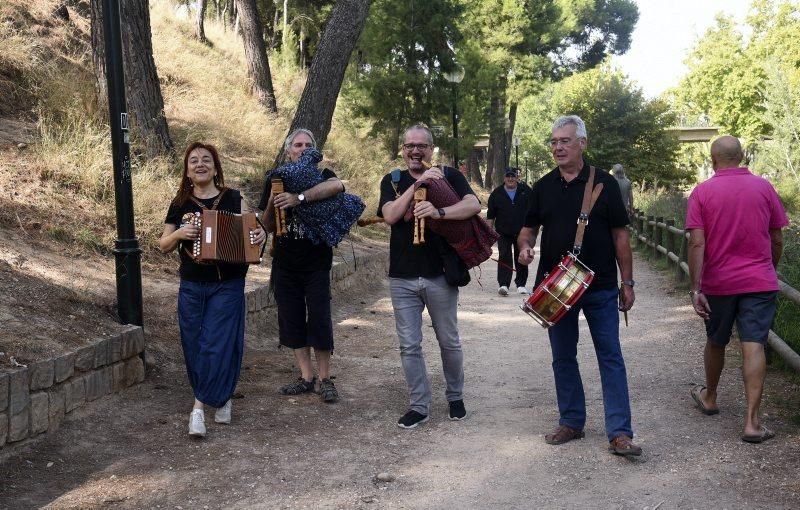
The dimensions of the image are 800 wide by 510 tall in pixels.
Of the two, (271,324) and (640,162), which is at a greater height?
(640,162)

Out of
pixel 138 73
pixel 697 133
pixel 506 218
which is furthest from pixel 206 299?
pixel 697 133

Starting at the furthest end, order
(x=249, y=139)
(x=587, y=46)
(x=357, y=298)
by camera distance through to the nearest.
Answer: (x=587, y=46)
(x=249, y=139)
(x=357, y=298)

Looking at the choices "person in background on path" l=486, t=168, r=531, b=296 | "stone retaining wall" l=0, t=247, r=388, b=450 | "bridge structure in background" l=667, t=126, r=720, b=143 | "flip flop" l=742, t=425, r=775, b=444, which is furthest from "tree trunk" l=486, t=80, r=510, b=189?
"flip flop" l=742, t=425, r=775, b=444

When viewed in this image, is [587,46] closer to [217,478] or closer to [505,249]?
[505,249]

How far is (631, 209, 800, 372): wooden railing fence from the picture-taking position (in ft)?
21.8

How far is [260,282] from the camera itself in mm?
9695

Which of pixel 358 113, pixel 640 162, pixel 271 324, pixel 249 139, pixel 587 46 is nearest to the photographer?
pixel 271 324

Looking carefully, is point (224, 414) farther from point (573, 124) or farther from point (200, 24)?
point (200, 24)

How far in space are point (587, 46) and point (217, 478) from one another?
196 feet

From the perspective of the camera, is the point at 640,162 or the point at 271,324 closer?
the point at 271,324

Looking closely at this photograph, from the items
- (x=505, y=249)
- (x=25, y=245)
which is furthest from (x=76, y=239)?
(x=505, y=249)

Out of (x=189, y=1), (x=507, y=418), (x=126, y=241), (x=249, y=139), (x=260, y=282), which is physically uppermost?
(x=189, y=1)

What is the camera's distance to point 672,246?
51.1 ft

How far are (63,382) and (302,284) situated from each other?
1891 millimetres
